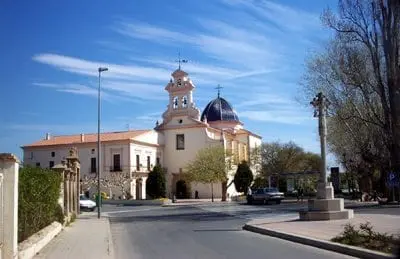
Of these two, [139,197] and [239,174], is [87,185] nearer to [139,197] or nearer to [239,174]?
[139,197]

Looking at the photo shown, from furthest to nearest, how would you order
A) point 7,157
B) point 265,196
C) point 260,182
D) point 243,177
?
point 260,182 → point 243,177 → point 265,196 → point 7,157

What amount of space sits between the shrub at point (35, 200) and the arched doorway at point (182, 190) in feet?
203

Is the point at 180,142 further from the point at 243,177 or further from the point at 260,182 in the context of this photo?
the point at 260,182

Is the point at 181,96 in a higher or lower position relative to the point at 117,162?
higher

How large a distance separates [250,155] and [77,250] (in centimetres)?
7446

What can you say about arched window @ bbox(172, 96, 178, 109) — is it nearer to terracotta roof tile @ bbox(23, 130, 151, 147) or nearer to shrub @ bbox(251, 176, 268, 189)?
terracotta roof tile @ bbox(23, 130, 151, 147)

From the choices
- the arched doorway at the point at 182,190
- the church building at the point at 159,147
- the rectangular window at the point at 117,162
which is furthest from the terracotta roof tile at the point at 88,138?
the arched doorway at the point at 182,190

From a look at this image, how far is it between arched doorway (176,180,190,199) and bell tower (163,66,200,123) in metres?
10.1

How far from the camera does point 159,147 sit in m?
85.1

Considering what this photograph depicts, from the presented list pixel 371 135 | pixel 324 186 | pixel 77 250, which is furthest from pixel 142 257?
pixel 371 135

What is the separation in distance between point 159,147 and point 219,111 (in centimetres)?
1585

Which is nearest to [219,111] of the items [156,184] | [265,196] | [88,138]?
[88,138]

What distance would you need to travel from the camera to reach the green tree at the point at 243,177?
79.7 meters

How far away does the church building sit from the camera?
78250 mm
